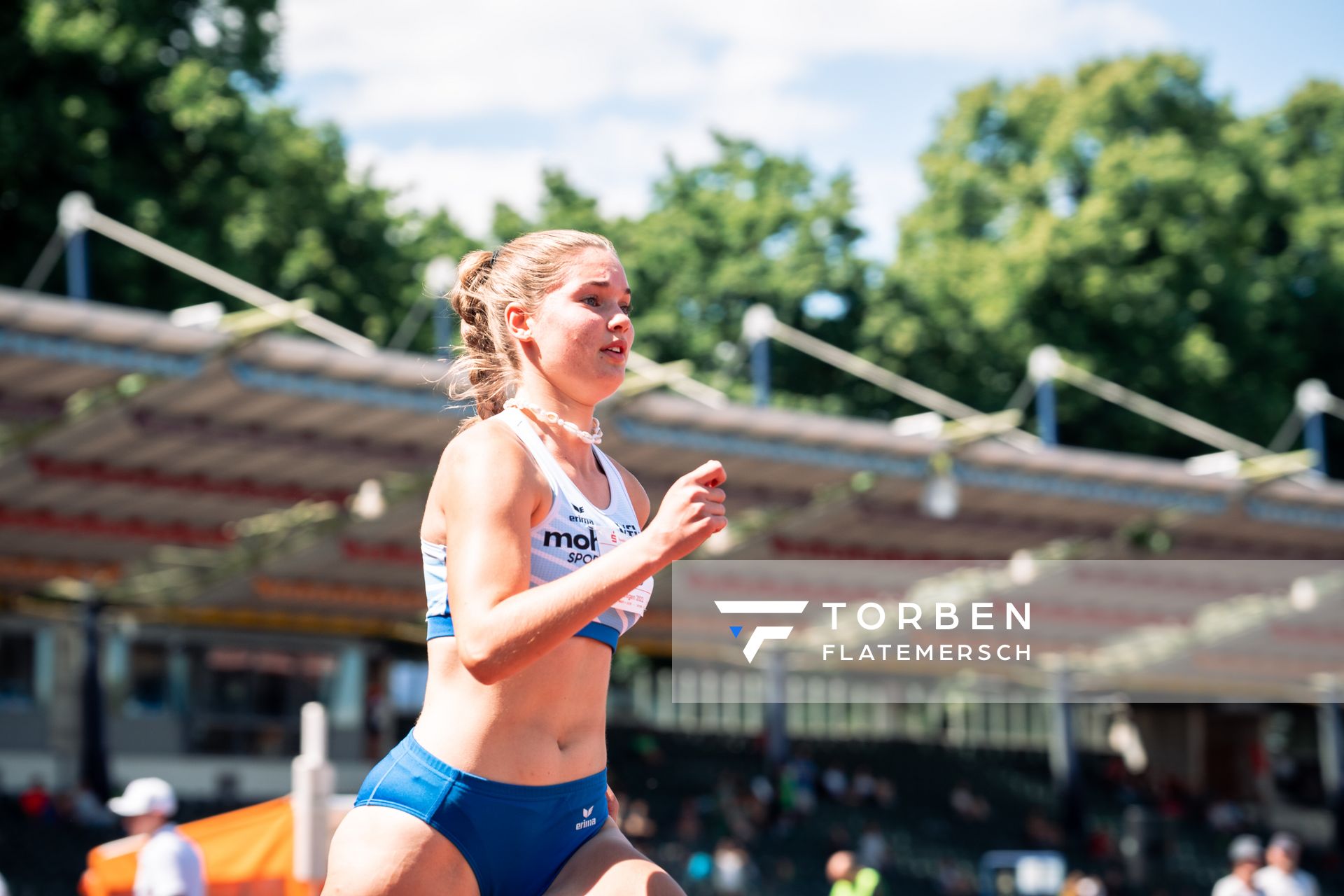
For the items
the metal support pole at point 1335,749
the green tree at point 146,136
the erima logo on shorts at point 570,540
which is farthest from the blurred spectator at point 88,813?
the metal support pole at point 1335,749

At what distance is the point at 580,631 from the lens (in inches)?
107

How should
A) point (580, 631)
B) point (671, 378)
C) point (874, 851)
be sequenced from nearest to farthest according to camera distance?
point (580, 631)
point (671, 378)
point (874, 851)

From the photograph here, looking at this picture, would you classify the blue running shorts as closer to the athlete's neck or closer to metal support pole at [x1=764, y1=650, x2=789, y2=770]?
the athlete's neck

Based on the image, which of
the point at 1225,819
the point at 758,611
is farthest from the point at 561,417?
the point at 1225,819

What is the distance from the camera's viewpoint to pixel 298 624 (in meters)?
33.8

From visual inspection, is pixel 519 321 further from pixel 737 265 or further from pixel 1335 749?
pixel 1335 749

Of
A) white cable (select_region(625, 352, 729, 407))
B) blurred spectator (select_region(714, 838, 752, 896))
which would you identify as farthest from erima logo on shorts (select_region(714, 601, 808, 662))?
blurred spectator (select_region(714, 838, 752, 896))

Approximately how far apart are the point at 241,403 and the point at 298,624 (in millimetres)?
14203

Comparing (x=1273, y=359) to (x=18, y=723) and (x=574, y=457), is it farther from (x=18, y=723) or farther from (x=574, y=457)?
(x=574, y=457)

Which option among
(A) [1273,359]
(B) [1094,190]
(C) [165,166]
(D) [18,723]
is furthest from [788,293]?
(D) [18,723]

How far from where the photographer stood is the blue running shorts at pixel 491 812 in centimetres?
271

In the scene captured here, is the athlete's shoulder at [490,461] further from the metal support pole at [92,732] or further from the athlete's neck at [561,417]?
the metal support pole at [92,732]

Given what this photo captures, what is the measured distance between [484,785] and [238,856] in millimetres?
5487

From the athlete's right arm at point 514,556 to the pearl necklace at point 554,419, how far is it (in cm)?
15
